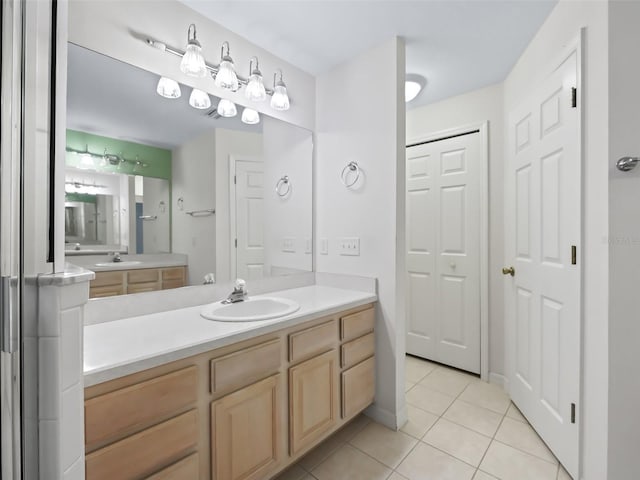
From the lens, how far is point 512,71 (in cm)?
210

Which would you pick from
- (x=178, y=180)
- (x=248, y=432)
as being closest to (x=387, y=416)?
(x=248, y=432)

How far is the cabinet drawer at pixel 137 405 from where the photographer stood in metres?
0.82

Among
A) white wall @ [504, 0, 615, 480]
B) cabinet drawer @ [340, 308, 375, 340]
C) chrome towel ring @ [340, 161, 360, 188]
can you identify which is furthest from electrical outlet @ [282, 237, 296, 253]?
white wall @ [504, 0, 615, 480]

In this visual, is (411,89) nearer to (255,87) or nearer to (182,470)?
(255,87)

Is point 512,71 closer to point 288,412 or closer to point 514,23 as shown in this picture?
point 514,23

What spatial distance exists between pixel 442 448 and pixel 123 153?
227 cm

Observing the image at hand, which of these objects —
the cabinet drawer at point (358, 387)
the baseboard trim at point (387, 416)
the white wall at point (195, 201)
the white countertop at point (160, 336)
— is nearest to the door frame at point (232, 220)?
the white wall at point (195, 201)

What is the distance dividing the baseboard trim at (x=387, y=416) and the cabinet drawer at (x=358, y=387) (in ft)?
0.34

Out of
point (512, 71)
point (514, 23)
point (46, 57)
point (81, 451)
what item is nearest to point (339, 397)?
point (81, 451)

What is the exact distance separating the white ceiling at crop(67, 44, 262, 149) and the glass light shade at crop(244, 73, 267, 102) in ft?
0.65

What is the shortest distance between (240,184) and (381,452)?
5.70ft

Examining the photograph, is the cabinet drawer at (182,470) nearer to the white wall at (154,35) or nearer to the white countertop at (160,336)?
the white countertop at (160,336)

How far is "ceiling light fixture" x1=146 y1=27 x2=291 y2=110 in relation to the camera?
56.5 inches

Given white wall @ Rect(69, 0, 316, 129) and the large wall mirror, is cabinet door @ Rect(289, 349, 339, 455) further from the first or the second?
white wall @ Rect(69, 0, 316, 129)
